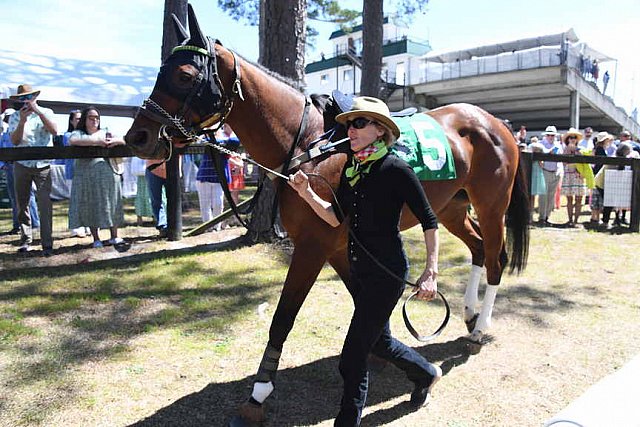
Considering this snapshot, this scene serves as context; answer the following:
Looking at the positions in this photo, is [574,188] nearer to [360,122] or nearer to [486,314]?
[486,314]

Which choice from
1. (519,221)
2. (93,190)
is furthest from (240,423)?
(93,190)

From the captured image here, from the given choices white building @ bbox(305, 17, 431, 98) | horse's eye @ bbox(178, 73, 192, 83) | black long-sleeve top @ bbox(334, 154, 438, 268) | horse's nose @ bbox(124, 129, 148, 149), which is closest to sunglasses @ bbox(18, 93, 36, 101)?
horse's nose @ bbox(124, 129, 148, 149)

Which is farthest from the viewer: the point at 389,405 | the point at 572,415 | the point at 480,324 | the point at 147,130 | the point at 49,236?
the point at 49,236

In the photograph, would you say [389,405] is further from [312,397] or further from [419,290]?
[419,290]

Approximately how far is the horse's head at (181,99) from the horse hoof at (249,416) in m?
1.61

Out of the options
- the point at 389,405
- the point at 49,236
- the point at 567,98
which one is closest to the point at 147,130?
the point at 389,405

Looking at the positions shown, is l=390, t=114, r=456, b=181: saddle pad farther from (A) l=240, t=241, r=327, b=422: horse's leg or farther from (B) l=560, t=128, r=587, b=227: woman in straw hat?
(B) l=560, t=128, r=587, b=227: woman in straw hat

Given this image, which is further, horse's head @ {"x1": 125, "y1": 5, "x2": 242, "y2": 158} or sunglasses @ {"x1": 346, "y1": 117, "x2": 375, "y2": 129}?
horse's head @ {"x1": 125, "y1": 5, "x2": 242, "y2": 158}

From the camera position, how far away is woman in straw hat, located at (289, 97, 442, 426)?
2.55 meters

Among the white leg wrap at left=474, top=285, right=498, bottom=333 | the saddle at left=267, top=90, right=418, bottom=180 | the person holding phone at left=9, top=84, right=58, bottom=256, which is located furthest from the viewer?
the person holding phone at left=9, top=84, right=58, bottom=256

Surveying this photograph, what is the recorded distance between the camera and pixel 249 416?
9.73 feet

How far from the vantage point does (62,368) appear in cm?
356

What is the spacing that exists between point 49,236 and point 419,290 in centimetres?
575

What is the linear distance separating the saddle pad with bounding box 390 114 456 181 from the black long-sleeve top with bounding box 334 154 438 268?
99 cm
